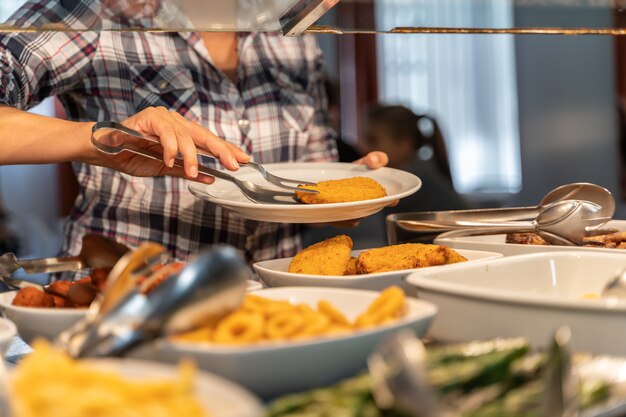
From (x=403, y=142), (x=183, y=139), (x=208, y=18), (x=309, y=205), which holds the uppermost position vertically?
(x=208, y=18)

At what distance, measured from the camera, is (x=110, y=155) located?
1.34 metres

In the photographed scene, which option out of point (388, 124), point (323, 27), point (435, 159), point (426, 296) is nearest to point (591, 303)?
point (426, 296)

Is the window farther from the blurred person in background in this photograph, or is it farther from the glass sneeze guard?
the glass sneeze guard

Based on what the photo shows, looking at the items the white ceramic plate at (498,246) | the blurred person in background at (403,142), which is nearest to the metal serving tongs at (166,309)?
the white ceramic plate at (498,246)

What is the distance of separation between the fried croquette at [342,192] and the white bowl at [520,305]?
296 mm

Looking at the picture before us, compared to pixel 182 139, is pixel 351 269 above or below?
below

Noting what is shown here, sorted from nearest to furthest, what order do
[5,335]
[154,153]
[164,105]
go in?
[5,335] → [154,153] → [164,105]

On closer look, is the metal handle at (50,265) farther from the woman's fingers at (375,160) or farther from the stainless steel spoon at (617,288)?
the stainless steel spoon at (617,288)

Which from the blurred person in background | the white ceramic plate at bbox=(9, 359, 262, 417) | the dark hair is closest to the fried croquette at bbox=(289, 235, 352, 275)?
the white ceramic plate at bbox=(9, 359, 262, 417)

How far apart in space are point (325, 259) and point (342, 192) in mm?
179

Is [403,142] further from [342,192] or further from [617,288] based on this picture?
[617,288]

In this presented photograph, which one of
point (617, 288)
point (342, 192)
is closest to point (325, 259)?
point (342, 192)

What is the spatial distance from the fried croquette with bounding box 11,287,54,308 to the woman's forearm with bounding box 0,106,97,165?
418mm

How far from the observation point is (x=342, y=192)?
4.13 feet
